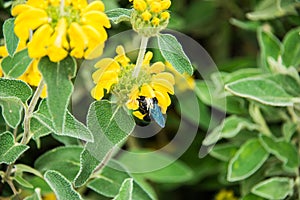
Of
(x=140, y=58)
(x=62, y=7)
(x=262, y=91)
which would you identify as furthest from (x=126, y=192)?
(x=262, y=91)

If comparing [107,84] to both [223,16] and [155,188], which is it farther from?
[223,16]

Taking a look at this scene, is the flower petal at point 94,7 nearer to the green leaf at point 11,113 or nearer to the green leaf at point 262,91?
the green leaf at point 11,113

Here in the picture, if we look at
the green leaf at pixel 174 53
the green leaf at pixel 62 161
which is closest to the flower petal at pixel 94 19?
the green leaf at pixel 174 53

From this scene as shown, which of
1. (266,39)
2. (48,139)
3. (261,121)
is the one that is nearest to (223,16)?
(266,39)

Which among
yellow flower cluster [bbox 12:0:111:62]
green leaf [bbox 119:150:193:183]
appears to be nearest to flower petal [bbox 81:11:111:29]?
yellow flower cluster [bbox 12:0:111:62]

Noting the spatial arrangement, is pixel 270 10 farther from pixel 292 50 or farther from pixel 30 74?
pixel 30 74

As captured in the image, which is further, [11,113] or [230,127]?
[230,127]

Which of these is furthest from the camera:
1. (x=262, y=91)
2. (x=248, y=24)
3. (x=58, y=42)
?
(x=248, y=24)
